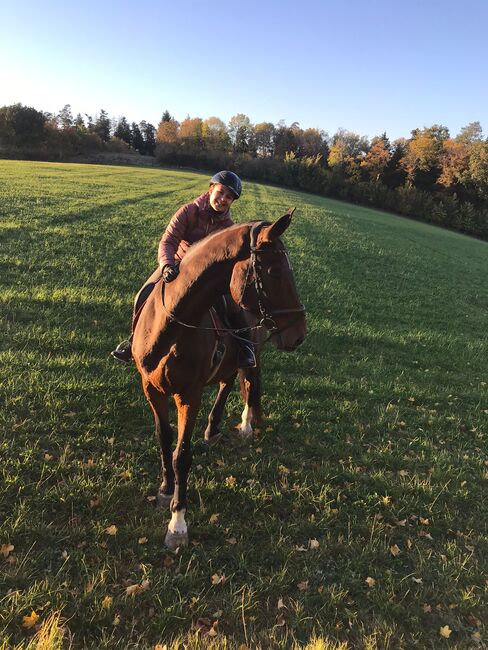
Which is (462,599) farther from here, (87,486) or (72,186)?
(72,186)

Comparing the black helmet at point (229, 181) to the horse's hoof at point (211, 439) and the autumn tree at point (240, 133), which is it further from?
the autumn tree at point (240, 133)

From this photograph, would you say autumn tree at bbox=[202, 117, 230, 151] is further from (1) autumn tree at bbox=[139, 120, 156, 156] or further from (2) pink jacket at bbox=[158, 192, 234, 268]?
(2) pink jacket at bbox=[158, 192, 234, 268]

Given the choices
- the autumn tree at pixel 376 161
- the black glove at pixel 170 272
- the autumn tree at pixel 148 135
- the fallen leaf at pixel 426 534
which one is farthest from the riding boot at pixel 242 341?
the autumn tree at pixel 148 135

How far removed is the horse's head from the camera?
3.17 metres

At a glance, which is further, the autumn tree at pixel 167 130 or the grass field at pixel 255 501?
the autumn tree at pixel 167 130

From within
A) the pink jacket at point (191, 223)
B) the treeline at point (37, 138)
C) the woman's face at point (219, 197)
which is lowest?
the pink jacket at point (191, 223)

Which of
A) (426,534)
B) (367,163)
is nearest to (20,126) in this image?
(367,163)

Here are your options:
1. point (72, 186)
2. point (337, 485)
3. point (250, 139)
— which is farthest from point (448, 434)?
point (250, 139)

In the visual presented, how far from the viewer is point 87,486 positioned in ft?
15.4

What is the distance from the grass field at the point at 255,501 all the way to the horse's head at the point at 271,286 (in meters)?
2.39

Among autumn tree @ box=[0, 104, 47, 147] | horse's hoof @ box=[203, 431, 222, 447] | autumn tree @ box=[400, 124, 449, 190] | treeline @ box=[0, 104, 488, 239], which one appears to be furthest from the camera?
autumn tree @ box=[400, 124, 449, 190]

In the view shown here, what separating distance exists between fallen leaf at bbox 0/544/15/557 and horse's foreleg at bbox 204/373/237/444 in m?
2.62

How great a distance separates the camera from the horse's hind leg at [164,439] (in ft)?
14.8

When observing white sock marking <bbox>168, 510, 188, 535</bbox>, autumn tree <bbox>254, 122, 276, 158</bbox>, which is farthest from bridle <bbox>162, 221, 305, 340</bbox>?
autumn tree <bbox>254, 122, 276, 158</bbox>
